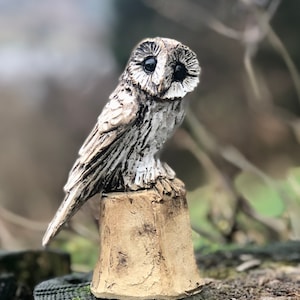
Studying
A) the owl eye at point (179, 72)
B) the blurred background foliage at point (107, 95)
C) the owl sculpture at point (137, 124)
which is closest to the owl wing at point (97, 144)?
the owl sculpture at point (137, 124)

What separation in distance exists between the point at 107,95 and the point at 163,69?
6.67 feet

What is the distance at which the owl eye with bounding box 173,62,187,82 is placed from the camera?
4.19ft

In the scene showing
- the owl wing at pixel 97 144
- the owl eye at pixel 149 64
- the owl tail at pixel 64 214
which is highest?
the owl eye at pixel 149 64

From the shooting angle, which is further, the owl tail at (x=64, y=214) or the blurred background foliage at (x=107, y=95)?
the blurred background foliage at (x=107, y=95)

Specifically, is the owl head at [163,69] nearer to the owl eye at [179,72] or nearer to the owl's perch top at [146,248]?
the owl eye at [179,72]

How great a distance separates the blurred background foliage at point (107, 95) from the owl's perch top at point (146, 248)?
5.02 feet

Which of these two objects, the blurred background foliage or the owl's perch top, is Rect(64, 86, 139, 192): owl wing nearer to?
the owl's perch top

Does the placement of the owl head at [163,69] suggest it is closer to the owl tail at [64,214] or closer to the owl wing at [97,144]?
the owl wing at [97,144]

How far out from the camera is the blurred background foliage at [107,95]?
9.88ft

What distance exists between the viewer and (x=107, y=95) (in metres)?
3.25

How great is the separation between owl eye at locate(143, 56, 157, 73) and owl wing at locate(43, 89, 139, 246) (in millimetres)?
67

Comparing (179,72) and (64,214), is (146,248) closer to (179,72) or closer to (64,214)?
(64,214)

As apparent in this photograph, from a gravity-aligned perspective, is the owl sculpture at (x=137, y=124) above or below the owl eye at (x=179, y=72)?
below

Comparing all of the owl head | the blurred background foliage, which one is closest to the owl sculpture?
the owl head
